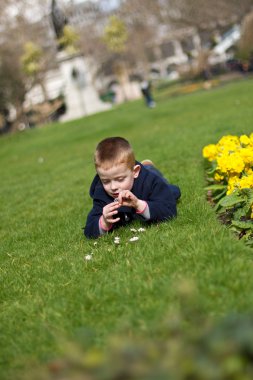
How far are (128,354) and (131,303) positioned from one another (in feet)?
5.08

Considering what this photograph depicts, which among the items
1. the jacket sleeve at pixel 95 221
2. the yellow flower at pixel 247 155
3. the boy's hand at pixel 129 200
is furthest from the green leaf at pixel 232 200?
the jacket sleeve at pixel 95 221

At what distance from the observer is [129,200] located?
14.5 feet

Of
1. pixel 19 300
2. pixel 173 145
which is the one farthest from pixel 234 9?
pixel 19 300

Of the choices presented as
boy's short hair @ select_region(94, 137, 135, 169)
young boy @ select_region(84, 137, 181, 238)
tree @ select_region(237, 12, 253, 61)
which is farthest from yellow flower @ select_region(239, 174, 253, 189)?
tree @ select_region(237, 12, 253, 61)

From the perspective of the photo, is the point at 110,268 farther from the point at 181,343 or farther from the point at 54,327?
the point at 181,343

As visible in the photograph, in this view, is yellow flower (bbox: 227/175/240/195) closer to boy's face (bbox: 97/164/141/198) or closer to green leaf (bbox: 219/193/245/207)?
green leaf (bbox: 219/193/245/207)

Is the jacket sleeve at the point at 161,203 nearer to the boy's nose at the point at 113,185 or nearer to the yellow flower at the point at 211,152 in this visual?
the boy's nose at the point at 113,185

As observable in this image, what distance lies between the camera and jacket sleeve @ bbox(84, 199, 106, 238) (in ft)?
15.6

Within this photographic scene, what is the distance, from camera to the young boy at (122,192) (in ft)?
14.6

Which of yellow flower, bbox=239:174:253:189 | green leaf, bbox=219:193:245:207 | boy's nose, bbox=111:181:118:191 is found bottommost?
green leaf, bbox=219:193:245:207

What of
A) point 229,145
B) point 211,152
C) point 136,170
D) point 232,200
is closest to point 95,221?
point 136,170

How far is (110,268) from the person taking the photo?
3.68 metres

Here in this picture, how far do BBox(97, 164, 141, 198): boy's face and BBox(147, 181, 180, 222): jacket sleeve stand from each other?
0.28 meters

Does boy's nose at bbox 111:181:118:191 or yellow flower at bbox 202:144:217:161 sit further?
yellow flower at bbox 202:144:217:161
